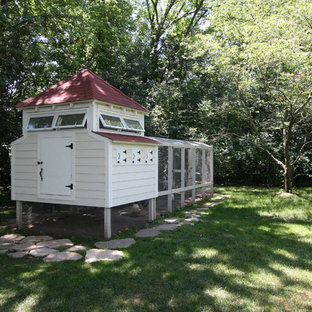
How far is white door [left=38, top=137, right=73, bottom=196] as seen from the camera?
5.81 metres

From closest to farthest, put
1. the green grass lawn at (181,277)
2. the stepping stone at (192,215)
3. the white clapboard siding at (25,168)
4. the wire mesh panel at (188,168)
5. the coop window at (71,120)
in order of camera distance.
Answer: the green grass lawn at (181,277)
the coop window at (71,120)
the white clapboard siding at (25,168)
the stepping stone at (192,215)
the wire mesh panel at (188,168)

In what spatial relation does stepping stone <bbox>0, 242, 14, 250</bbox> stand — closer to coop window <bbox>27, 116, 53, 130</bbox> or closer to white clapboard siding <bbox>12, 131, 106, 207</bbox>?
white clapboard siding <bbox>12, 131, 106, 207</bbox>

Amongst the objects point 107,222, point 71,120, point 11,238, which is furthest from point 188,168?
point 11,238

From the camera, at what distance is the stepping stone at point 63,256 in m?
4.27

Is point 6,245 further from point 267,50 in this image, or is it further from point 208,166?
point 267,50

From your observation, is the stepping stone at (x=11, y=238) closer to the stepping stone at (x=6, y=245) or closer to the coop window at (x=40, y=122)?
the stepping stone at (x=6, y=245)

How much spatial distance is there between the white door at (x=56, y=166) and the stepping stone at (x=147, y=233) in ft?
5.06

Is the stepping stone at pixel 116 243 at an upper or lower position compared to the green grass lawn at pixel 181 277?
lower

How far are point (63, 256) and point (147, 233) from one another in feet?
5.87

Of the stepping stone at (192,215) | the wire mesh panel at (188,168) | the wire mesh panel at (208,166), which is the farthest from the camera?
the wire mesh panel at (208,166)

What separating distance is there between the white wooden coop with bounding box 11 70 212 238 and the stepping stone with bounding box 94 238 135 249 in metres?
0.33

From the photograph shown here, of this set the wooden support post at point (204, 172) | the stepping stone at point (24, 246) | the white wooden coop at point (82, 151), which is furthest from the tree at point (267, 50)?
the stepping stone at point (24, 246)

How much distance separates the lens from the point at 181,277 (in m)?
3.59

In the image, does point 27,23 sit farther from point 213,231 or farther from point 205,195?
point 205,195
